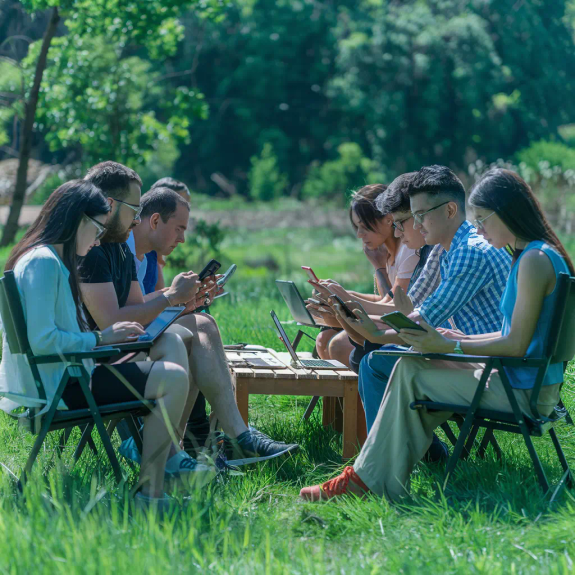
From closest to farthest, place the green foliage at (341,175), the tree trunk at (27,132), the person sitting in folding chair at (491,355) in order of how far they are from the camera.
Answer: the person sitting in folding chair at (491,355) → the tree trunk at (27,132) → the green foliage at (341,175)

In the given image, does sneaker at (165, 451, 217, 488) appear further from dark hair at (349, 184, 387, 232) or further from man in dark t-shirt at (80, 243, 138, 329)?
dark hair at (349, 184, 387, 232)

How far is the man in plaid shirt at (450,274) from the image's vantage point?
3.77m

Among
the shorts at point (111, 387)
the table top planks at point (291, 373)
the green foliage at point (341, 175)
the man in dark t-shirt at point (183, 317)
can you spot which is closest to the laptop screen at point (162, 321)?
the man in dark t-shirt at point (183, 317)

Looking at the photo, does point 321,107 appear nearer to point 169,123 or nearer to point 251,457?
point 169,123

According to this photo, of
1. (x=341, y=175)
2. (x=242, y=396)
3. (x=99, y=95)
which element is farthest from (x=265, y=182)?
(x=242, y=396)

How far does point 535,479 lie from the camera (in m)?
3.60

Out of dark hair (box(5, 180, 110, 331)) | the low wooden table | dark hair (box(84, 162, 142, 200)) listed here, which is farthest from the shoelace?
dark hair (box(84, 162, 142, 200))

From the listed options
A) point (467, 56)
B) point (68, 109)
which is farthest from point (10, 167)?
point (467, 56)

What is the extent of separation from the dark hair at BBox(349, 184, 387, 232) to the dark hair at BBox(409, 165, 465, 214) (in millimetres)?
876

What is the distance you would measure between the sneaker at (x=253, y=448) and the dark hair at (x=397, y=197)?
1283mm

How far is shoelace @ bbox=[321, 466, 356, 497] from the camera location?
141 inches

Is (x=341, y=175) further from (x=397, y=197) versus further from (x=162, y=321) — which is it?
(x=162, y=321)

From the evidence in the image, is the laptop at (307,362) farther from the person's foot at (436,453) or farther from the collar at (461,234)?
the collar at (461,234)

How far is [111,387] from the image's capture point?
343 centimetres
